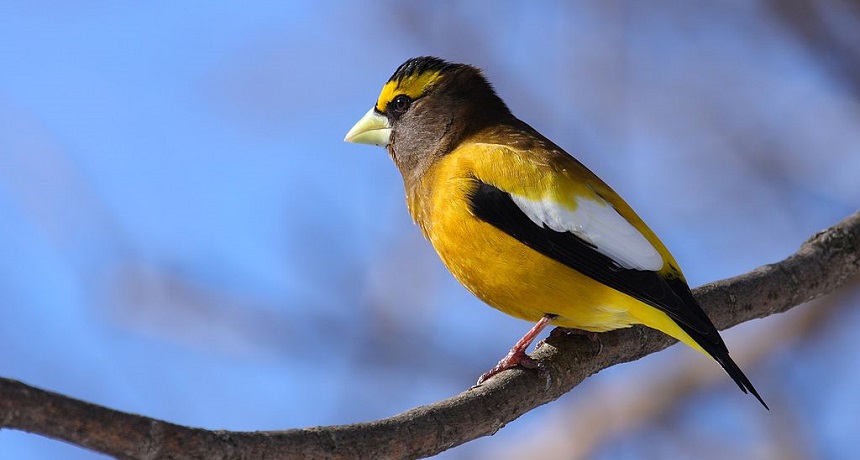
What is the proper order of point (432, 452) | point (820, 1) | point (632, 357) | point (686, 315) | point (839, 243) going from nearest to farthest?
1. point (432, 452)
2. point (686, 315)
3. point (632, 357)
4. point (839, 243)
5. point (820, 1)

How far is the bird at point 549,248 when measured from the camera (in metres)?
4.10

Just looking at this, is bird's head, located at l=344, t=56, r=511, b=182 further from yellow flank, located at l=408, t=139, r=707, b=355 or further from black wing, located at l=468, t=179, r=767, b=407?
black wing, located at l=468, t=179, r=767, b=407

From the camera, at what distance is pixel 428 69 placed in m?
5.36

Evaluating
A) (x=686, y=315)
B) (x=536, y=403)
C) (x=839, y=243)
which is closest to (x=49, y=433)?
(x=536, y=403)

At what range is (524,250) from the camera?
13.9 ft

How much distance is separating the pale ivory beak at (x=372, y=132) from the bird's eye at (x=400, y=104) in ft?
0.23

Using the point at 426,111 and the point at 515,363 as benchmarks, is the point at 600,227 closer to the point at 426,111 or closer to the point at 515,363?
the point at 515,363

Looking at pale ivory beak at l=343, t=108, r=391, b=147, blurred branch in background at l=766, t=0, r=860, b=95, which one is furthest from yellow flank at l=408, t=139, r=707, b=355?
blurred branch in background at l=766, t=0, r=860, b=95

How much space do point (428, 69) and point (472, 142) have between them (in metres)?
0.64

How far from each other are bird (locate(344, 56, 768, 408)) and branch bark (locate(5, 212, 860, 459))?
0.15m

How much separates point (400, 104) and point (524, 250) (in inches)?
56.3

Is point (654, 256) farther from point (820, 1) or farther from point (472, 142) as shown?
point (820, 1)

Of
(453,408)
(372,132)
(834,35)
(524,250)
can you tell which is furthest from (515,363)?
(834,35)

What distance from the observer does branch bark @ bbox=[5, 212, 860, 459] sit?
2.58 m
